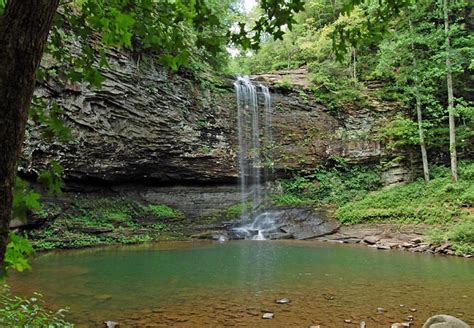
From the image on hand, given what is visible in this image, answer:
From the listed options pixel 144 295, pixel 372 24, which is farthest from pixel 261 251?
pixel 372 24

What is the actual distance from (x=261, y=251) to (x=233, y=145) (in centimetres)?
909

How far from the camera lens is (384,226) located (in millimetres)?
16016

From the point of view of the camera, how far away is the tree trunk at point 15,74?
133 centimetres

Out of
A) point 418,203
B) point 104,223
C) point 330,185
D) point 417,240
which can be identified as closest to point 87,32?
point 417,240

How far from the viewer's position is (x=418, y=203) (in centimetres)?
1658

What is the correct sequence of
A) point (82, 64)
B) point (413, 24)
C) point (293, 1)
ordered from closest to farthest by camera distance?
1. point (293, 1)
2. point (82, 64)
3. point (413, 24)

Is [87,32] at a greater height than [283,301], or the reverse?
[87,32]

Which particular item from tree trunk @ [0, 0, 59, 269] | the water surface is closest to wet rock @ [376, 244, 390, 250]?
the water surface

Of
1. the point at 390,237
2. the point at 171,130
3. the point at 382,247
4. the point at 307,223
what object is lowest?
the point at 382,247

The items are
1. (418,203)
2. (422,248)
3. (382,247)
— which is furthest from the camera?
(418,203)

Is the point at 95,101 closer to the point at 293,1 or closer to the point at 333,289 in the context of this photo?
the point at 333,289

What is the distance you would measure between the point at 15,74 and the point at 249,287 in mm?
6979

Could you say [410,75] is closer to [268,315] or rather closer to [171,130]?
[171,130]

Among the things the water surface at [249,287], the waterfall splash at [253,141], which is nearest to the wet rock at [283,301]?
the water surface at [249,287]
